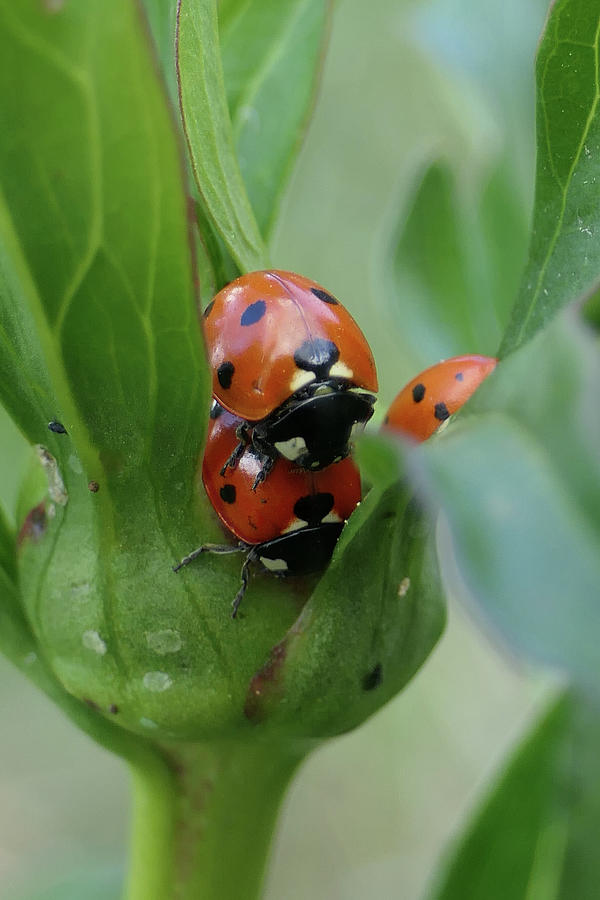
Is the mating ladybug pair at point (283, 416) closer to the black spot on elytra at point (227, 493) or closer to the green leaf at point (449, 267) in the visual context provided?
the black spot on elytra at point (227, 493)

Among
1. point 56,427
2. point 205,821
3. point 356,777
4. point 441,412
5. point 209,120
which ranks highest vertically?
point 209,120

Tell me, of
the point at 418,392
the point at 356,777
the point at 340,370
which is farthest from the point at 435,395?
the point at 356,777

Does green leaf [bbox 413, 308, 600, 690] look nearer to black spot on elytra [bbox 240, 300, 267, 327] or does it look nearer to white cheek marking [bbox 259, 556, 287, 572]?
white cheek marking [bbox 259, 556, 287, 572]

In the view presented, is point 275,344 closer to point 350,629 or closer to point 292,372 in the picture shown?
point 292,372

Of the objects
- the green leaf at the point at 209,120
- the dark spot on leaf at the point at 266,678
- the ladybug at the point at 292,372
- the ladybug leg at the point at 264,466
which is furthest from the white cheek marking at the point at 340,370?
the dark spot on leaf at the point at 266,678

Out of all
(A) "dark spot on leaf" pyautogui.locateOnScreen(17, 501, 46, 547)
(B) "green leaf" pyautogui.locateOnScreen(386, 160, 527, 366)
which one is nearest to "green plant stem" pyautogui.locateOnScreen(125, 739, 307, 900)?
(A) "dark spot on leaf" pyautogui.locateOnScreen(17, 501, 46, 547)

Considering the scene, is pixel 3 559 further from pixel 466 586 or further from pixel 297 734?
pixel 466 586
